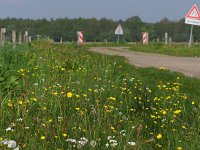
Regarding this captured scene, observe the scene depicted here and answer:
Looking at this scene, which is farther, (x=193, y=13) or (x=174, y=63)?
(x=193, y=13)

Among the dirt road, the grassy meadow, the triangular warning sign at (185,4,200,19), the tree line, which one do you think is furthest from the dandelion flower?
the tree line

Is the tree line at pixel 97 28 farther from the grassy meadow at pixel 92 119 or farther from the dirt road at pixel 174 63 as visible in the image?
the grassy meadow at pixel 92 119

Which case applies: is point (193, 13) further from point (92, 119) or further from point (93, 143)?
point (93, 143)

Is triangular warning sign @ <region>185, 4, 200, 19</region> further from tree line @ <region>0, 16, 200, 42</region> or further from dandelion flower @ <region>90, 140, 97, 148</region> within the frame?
tree line @ <region>0, 16, 200, 42</region>

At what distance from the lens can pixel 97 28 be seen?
12538cm

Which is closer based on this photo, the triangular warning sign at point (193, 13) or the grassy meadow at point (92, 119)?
the grassy meadow at point (92, 119)

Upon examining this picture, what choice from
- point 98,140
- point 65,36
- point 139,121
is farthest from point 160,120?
point 65,36

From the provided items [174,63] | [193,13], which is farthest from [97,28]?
[174,63]

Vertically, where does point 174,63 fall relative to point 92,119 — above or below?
below

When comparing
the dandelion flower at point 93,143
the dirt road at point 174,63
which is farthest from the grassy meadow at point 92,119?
the dirt road at point 174,63

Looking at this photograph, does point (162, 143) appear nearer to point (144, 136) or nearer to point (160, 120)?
point (144, 136)

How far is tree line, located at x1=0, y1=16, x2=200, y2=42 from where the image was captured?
379 ft

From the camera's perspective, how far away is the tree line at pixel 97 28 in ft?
379

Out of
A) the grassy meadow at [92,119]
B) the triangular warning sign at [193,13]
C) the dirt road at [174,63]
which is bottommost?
the dirt road at [174,63]
